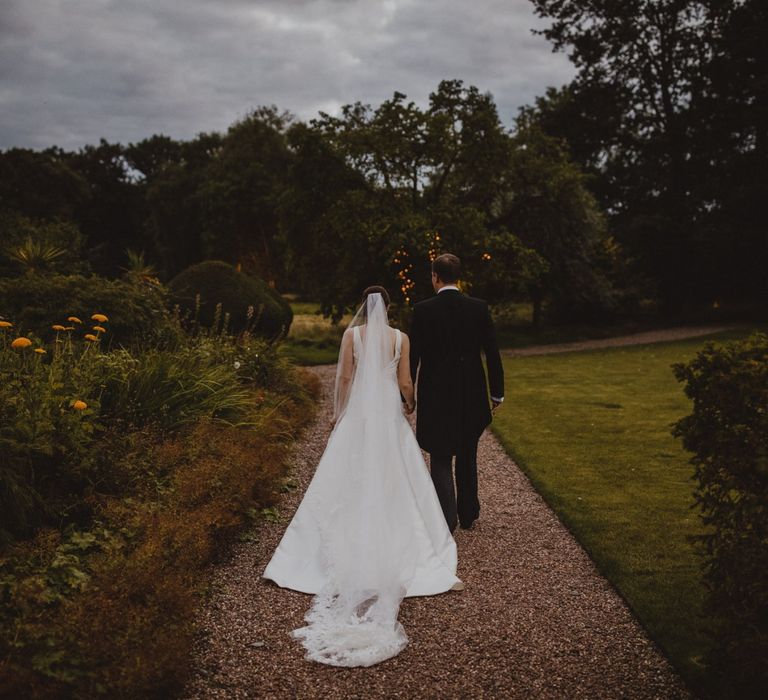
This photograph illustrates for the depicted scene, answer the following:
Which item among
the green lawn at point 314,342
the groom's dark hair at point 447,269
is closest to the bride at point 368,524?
the groom's dark hair at point 447,269

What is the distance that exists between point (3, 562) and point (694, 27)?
32507mm

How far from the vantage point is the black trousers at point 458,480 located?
5555 mm

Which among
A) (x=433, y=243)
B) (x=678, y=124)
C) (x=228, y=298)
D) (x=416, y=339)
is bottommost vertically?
(x=416, y=339)

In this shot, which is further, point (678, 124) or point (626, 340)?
point (678, 124)

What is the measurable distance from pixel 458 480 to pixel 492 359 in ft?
3.70

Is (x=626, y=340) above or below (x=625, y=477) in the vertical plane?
above

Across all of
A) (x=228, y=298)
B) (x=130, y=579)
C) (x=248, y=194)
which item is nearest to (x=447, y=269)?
(x=130, y=579)

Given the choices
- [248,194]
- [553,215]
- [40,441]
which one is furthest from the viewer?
[248,194]

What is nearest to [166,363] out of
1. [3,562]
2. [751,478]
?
[3,562]

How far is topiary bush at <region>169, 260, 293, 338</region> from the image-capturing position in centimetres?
1373

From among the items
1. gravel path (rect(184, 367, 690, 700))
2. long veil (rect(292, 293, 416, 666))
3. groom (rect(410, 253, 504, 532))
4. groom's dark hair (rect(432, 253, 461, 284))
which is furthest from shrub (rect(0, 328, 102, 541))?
groom's dark hair (rect(432, 253, 461, 284))

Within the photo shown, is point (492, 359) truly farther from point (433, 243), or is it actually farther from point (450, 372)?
point (433, 243)

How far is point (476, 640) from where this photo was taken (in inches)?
155

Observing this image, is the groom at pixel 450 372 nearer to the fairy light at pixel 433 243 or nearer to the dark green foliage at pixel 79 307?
the dark green foliage at pixel 79 307
